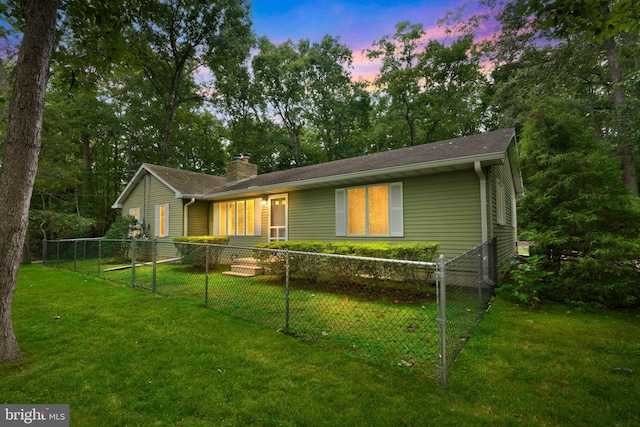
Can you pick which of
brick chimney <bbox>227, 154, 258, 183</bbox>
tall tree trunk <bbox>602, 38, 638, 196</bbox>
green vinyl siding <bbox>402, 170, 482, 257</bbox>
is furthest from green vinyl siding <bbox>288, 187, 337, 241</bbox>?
tall tree trunk <bbox>602, 38, 638, 196</bbox>

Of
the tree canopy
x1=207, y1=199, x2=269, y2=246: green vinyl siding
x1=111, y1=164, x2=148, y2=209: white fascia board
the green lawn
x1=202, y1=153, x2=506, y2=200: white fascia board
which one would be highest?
the tree canopy

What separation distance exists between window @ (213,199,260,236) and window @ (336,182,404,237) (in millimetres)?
3834

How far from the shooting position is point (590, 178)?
602 centimetres

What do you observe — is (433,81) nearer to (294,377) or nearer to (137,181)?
(137,181)

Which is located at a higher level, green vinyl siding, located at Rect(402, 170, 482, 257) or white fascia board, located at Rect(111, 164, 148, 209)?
white fascia board, located at Rect(111, 164, 148, 209)

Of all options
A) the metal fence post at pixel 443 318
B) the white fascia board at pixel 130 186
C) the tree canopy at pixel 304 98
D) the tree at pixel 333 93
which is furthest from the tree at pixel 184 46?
the metal fence post at pixel 443 318

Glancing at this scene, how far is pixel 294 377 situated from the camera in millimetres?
2893

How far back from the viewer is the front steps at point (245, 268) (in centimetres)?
805

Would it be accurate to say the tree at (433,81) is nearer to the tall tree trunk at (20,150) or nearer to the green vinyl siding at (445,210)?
the green vinyl siding at (445,210)

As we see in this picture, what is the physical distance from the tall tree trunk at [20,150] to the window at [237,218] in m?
7.86

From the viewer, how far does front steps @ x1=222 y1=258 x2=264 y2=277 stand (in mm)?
8047

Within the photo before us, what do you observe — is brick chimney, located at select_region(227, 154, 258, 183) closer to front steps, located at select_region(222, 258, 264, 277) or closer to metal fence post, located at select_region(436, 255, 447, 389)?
front steps, located at select_region(222, 258, 264, 277)

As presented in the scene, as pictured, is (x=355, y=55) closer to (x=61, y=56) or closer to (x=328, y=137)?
(x=328, y=137)

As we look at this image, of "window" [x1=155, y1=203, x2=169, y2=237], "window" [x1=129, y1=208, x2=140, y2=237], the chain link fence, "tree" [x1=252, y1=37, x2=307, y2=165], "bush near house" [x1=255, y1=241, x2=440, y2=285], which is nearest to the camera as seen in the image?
the chain link fence
